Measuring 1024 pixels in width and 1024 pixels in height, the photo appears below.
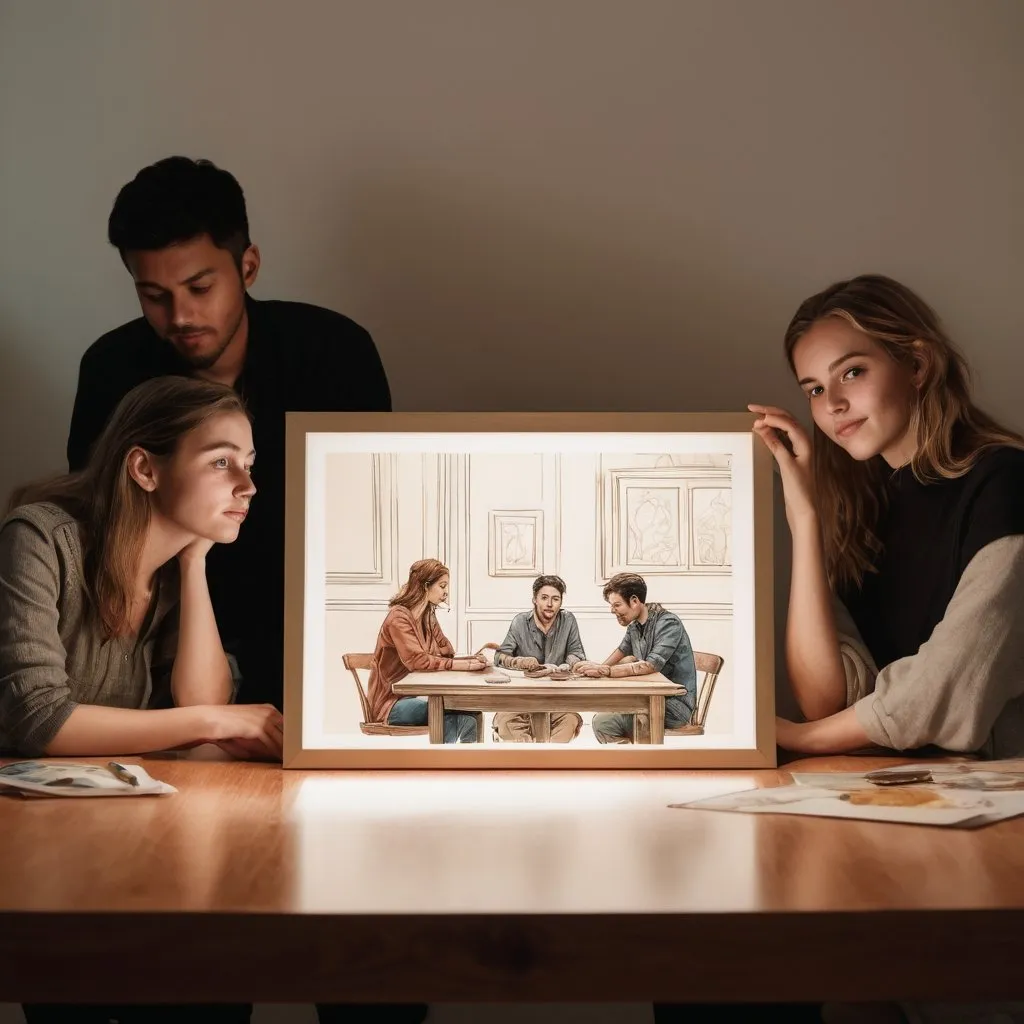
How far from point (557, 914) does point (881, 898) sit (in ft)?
0.73

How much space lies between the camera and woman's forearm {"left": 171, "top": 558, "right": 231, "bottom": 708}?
1.28 m

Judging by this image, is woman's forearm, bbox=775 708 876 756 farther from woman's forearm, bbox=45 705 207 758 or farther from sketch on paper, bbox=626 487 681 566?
woman's forearm, bbox=45 705 207 758

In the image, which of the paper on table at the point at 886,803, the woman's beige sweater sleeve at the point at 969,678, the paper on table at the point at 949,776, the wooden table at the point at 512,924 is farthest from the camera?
the woman's beige sweater sleeve at the point at 969,678

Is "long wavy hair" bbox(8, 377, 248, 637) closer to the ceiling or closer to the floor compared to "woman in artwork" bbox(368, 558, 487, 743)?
closer to the ceiling

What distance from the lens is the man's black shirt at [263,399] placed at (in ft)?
4.31

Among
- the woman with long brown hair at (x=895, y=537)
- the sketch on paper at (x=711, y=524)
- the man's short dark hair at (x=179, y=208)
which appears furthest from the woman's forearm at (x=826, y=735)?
the man's short dark hair at (x=179, y=208)

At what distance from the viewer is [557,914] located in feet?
2.44

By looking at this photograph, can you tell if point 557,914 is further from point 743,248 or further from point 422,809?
point 743,248

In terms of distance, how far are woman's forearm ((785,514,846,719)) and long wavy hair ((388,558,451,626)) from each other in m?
0.40

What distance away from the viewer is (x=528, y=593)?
1225mm

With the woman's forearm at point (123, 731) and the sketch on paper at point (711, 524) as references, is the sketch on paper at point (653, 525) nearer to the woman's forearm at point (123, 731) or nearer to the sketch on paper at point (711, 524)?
the sketch on paper at point (711, 524)

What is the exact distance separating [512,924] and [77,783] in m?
0.54

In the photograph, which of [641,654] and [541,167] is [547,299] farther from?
[641,654]

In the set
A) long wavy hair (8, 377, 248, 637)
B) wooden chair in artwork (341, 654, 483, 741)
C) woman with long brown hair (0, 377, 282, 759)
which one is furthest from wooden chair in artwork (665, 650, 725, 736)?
long wavy hair (8, 377, 248, 637)
